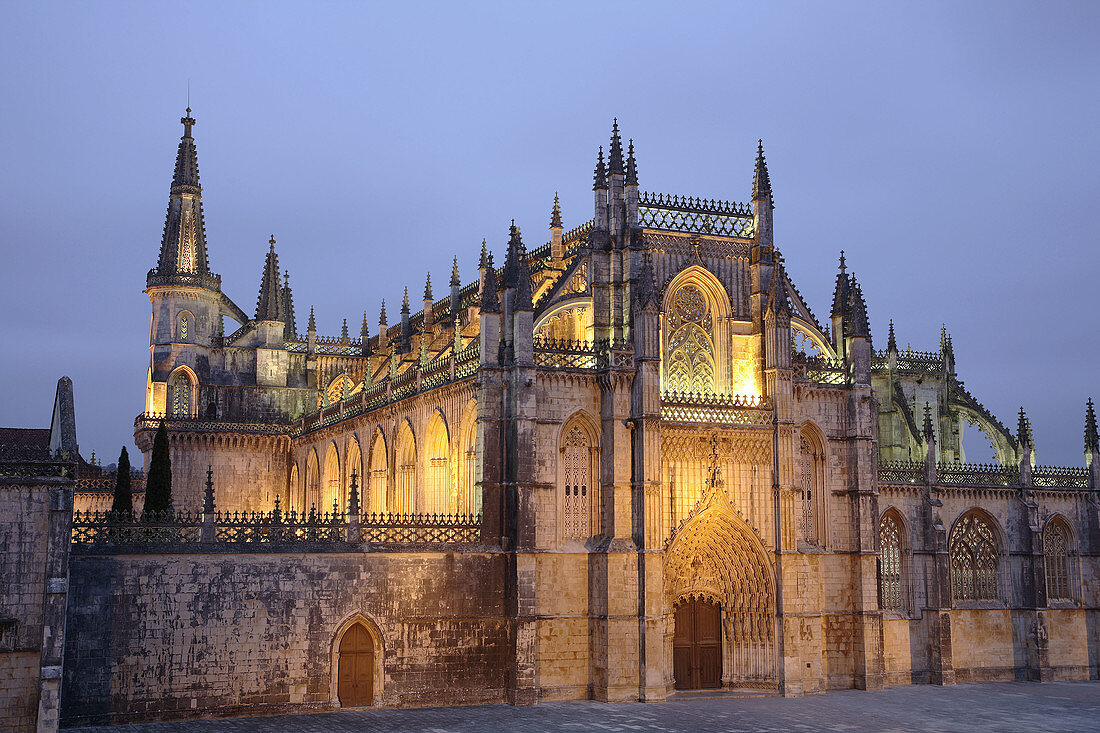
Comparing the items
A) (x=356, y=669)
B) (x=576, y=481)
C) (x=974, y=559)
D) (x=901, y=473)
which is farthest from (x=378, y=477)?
(x=974, y=559)

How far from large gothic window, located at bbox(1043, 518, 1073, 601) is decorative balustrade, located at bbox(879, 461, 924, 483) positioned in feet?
21.6

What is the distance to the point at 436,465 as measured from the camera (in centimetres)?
4584

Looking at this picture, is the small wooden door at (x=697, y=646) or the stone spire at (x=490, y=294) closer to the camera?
the stone spire at (x=490, y=294)

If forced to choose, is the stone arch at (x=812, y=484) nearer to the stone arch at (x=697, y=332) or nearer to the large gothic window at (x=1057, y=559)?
the stone arch at (x=697, y=332)

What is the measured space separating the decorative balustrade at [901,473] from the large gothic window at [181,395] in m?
37.0

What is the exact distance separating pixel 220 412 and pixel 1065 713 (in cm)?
4416

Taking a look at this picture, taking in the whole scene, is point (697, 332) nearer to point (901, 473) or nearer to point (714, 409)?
point (714, 409)

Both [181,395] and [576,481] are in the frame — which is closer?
[576,481]

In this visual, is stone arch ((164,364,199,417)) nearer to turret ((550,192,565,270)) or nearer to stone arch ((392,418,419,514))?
stone arch ((392,418,419,514))

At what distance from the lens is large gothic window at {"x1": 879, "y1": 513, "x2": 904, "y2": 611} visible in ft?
151

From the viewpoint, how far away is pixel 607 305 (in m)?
42.0

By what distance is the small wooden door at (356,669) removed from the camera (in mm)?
36625

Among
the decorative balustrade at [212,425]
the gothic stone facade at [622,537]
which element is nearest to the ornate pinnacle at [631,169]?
the gothic stone facade at [622,537]

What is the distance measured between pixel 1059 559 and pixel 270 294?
41.8m
